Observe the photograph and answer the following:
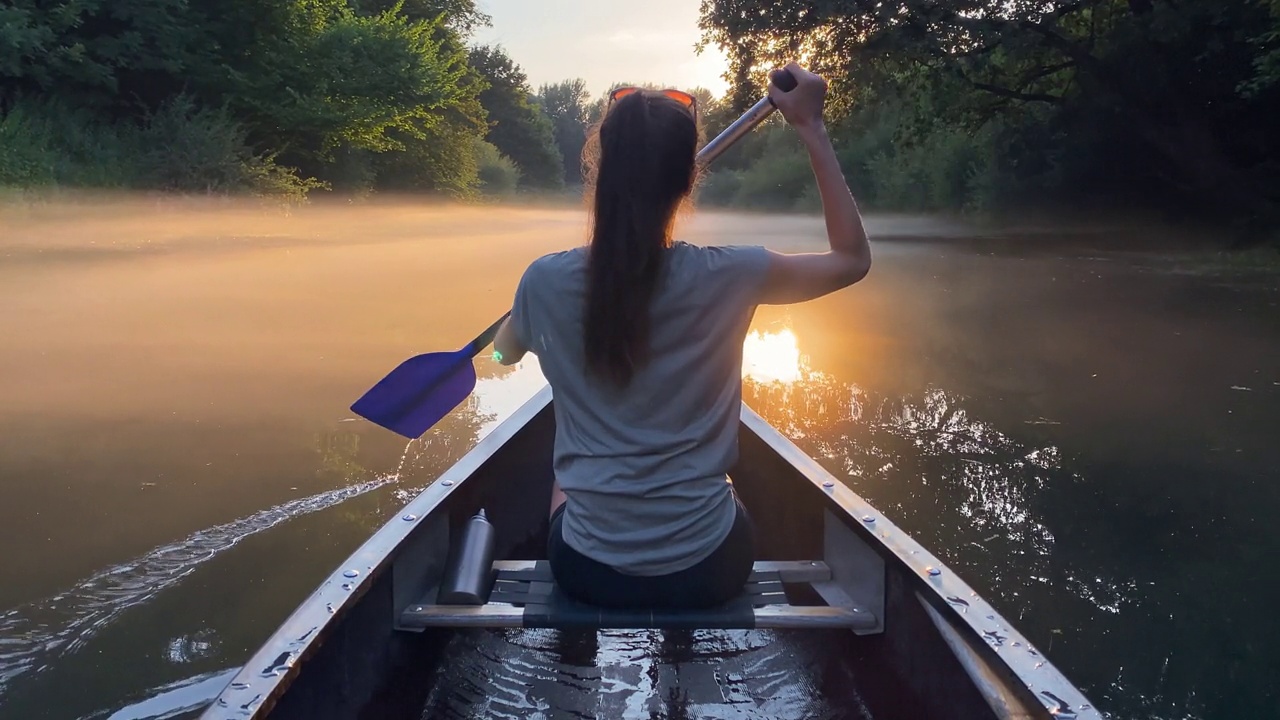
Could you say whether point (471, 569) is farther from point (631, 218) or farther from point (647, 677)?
point (631, 218)

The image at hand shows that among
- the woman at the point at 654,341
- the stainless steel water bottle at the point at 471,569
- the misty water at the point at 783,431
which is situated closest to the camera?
the woman at the point at 654,341

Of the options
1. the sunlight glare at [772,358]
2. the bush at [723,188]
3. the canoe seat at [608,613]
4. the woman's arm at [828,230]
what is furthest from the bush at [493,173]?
the woman's arm at [828,230]

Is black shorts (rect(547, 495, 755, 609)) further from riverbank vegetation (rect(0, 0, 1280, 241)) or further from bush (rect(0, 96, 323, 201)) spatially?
bush (rect(0, 96, 323, 201))

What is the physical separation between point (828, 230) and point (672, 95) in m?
0.36

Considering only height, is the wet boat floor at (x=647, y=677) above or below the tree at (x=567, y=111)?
below

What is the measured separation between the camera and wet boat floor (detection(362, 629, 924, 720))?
2.40 metres

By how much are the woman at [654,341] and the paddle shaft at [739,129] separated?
0.08 feet

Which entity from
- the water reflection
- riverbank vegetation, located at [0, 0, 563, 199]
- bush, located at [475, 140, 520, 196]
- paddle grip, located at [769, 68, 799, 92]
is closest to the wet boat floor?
the water reflection

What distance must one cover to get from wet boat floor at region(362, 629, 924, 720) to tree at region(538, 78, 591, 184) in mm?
67629

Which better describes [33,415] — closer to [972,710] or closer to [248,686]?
[248,686]

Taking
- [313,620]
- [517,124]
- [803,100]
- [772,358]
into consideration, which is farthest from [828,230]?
[517,124]

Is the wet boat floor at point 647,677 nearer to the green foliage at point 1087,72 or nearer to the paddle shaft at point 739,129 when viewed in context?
the paddle shaft at point 739,129

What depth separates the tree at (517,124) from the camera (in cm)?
4666

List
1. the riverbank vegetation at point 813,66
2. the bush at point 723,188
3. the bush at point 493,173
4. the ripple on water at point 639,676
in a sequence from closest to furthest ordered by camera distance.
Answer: the ripple on water at point 639,676, the riverbank vegetation at point 813,66, the bush at point 493,173, the bush at point 723,188
